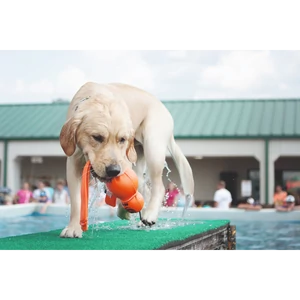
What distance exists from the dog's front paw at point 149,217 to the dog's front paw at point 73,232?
0.46 metres

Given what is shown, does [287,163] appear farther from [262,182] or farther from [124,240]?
[124,240]

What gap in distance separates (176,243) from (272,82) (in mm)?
1494

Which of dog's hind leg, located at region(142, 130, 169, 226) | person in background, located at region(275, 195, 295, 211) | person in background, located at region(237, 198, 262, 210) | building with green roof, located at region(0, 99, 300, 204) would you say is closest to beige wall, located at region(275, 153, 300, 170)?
building with green roof, located at region(0, 99, 300, 204)

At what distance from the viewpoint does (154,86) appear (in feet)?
16.2

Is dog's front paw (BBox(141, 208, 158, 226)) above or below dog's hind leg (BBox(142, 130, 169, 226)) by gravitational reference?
below

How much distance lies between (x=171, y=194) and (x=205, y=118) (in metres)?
0.88

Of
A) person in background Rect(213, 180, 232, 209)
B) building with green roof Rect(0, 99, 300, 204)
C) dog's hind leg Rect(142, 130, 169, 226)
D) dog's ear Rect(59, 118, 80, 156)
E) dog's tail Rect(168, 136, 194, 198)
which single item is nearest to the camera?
dog's ear Rect(59, 118, 80, 156)

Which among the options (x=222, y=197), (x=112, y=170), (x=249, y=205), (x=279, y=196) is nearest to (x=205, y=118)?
(x=222, y=197)

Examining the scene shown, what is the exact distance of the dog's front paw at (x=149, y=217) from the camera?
4559 mm

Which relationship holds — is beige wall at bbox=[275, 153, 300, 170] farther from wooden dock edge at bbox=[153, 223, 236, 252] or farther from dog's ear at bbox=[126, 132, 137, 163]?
dog's ear at bbox=[126, 132, 137, 163]

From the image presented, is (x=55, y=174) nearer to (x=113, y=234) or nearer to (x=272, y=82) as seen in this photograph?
(x=113, y=234)

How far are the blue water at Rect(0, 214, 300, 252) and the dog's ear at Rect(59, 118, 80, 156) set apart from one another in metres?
1.24

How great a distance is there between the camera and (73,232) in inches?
170

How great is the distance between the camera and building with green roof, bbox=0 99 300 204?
204 inches
